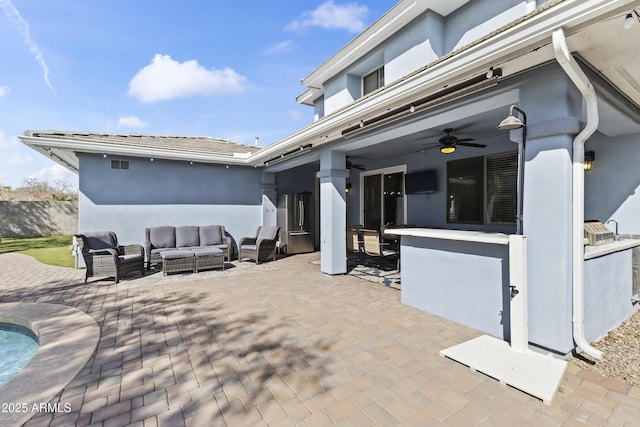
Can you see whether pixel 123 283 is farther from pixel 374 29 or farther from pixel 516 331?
pixel 374 29

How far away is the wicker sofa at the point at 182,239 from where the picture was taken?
7.62 metres

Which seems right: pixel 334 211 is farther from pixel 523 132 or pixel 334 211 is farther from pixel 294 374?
pixel 294 374

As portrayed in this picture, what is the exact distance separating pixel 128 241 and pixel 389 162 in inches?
316

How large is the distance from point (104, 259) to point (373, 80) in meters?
8.49

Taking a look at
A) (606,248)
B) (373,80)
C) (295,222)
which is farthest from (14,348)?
(373,80)

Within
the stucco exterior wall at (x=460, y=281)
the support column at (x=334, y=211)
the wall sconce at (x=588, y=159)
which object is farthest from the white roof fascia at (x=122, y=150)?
the wall sconce at (x=588, y=159)

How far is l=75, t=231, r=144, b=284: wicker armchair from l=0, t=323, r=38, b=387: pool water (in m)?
1.93

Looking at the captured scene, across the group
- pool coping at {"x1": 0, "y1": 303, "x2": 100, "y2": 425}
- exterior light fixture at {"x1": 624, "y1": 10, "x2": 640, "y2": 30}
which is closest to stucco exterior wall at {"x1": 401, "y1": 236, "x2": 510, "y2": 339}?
exterior light fixture at {"x1": 624, "y1": 10, "x2": 640, "y2": 30}

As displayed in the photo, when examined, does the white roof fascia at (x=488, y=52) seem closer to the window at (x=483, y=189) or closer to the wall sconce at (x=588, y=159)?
the wall sconce at (x=588, y=159)

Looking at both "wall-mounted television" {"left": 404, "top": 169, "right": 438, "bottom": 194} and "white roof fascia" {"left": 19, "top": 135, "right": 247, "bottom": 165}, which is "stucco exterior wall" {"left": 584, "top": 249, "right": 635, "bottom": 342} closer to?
"wall-mounted television" {"left": 404, "top": 169, "right": 438, "bottom": 194}

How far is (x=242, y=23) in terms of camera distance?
7.89 m

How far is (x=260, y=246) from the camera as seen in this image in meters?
8.16

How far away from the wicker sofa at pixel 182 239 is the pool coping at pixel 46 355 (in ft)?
9.83

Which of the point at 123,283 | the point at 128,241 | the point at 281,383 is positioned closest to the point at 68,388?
the point at 281,383
